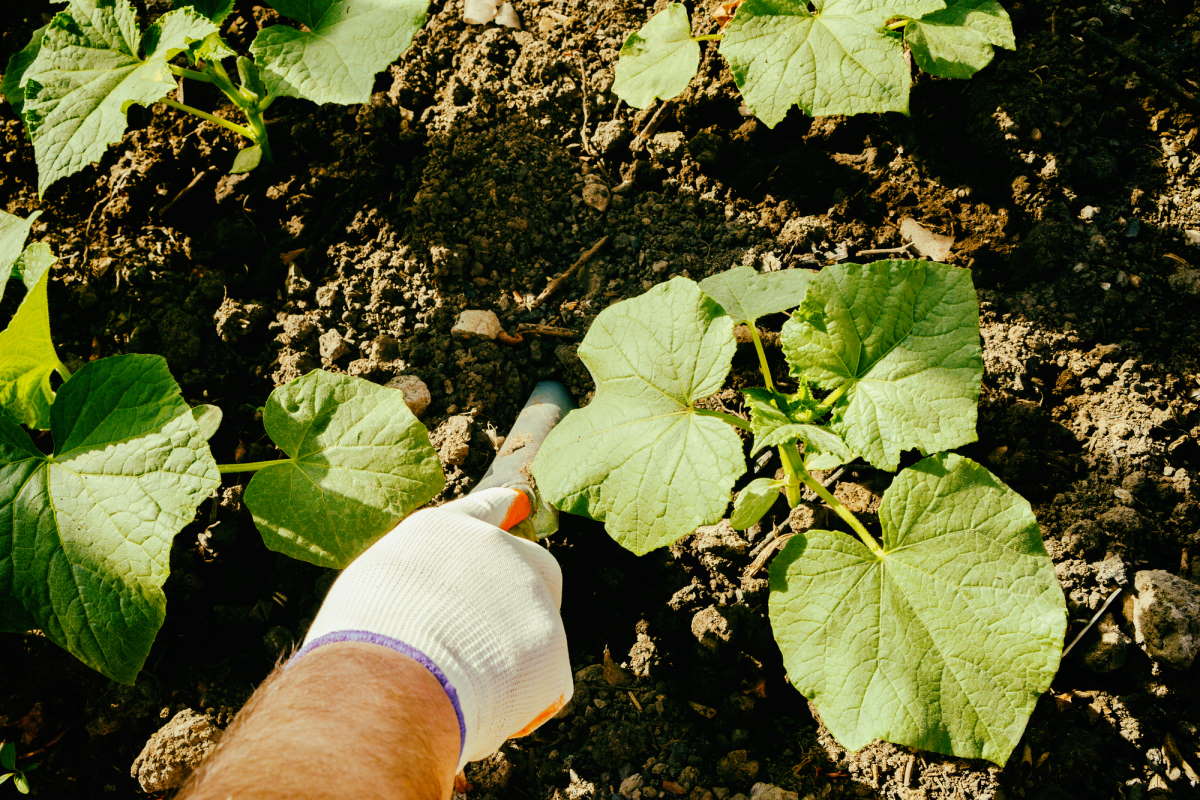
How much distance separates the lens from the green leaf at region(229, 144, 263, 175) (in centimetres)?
260

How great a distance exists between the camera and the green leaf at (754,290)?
1968mm

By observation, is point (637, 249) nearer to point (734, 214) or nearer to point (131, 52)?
point (734, 214)

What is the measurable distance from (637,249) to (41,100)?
5.76ft

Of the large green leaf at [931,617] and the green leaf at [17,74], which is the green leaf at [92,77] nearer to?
the green leaf at [17,74]

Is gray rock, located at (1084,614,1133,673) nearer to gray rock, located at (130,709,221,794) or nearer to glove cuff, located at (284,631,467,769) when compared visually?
glove cuff, located at (284,631,467,769)

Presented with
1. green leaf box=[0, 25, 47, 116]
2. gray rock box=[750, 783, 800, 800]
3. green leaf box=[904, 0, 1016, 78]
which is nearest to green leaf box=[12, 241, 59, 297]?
green leaf box=[0, 25, 47, 116]

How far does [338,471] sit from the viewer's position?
199 cm

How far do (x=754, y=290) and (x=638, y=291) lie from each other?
528mm

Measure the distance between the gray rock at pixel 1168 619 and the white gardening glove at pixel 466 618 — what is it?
1.45 metres

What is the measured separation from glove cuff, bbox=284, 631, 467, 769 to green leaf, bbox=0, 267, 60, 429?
1101mm

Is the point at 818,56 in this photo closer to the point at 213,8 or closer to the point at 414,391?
the point at 414,391

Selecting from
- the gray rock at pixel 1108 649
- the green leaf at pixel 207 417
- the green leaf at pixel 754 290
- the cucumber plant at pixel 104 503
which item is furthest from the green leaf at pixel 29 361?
the gray rock at pixel 1108 649

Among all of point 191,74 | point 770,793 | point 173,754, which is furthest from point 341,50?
point 770,793

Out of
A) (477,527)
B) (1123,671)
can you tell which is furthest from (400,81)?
(1123,671)
